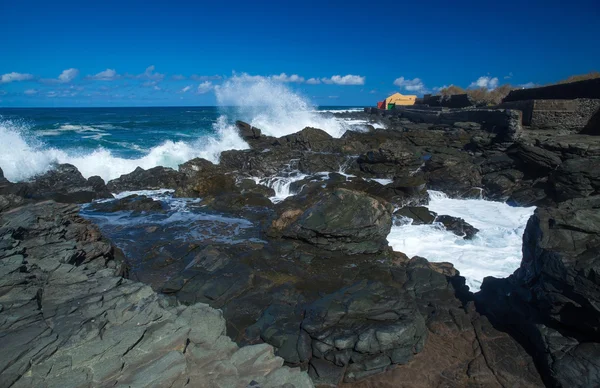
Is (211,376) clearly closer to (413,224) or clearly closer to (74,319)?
(74,319)

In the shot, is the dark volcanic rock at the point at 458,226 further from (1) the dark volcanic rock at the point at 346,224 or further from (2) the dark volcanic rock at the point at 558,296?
(2) the dark volcanic rock at the point at 558,296

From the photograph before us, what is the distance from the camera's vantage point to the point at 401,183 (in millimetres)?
13211

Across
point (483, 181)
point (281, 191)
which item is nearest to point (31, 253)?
point (281, 191)

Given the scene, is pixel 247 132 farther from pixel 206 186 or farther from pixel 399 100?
pixel 399 100

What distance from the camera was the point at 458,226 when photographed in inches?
420

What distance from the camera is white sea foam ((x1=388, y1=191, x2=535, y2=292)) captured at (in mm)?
8547

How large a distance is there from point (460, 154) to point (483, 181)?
11.6ft

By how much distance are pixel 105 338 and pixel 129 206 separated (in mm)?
9741

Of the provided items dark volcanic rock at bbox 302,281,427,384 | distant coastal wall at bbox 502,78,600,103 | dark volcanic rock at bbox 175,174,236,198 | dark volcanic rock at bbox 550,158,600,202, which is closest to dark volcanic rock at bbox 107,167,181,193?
dark volcanic rock at bbox 175,174,236,198

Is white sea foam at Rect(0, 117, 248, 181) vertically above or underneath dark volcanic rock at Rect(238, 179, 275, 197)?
above

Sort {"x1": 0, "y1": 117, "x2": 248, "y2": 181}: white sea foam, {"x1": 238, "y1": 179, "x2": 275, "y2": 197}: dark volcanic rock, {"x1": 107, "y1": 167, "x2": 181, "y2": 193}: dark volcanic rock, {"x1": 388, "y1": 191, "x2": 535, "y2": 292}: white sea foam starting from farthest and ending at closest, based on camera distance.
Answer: {"x1": 0, "y1": 117, "x2": 248, "y2": 181}: white sea foam < {"x1": 107, "y1": 167, "x2": 181, "y2": 193}: dark volcanic rock < {"x1": 238, "y1": 179, "x2": 275, "y2": 197}: dark volcanic rock < {"x1": 388, "y1": 191, "x2": 535, "y2": 292}: white sea foam

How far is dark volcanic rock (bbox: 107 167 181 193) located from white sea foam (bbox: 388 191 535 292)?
10.5 metres

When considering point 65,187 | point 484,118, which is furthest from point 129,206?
point 484,118

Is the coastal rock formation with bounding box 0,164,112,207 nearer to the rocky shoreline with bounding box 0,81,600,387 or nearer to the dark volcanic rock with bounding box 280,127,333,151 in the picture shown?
the rocky shoreline with bounding box 0,81,600,387
